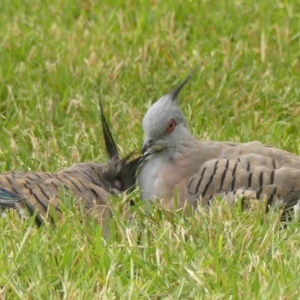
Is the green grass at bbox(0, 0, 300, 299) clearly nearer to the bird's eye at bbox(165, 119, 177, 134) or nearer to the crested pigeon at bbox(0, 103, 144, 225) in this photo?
the crested pigeon at bbox(0, 103, 144, 225)

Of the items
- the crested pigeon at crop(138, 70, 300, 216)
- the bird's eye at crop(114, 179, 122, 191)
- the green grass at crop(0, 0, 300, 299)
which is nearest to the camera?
the green grass at crop(0, 0, 300, 299)

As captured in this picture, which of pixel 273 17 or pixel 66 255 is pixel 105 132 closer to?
pixel 66 255

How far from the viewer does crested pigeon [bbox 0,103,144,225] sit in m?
4.64

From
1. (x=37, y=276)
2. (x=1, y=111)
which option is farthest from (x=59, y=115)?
(x=37, y=276)

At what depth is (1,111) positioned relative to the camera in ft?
21.1

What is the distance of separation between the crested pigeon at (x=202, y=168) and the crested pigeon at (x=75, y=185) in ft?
0.38

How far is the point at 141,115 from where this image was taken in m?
6.28

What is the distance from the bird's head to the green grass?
0.37 m

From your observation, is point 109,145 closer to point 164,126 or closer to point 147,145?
point 147,145

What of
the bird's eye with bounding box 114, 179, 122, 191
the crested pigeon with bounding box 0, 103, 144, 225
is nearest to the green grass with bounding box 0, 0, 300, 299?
the crested pigeon with bounding box 0, 103, 144, 225

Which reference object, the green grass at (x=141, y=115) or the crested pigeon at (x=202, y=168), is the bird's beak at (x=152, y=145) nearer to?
the crested pigeon at (x=202, y=168)

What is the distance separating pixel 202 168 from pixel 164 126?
336mm

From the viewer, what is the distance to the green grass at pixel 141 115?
3.83 metres

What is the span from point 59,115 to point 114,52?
3.12 feet
